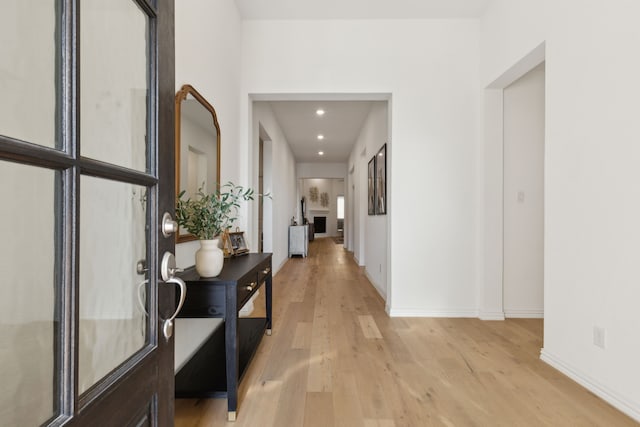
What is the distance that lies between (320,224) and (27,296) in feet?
47.8

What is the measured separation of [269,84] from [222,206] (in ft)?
6.55

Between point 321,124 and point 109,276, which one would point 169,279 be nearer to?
point 109,276

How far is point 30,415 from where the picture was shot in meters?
0.51

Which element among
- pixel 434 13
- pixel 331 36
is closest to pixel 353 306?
pixel 331 36

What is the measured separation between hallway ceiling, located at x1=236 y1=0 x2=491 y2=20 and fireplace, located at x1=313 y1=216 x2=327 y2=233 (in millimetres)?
11921

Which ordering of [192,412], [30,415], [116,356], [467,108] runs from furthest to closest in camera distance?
[467,108] → [192,412] → [116,356] → [30,415]

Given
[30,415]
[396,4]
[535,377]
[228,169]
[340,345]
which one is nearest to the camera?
[30,415]

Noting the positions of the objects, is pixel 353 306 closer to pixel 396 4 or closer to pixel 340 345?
pixel 340 345

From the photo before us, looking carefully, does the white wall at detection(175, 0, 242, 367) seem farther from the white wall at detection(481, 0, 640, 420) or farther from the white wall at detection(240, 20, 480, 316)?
the white wall at detection(481, 0, 640, 420)

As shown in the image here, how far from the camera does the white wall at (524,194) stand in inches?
130

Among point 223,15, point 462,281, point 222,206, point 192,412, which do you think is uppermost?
point 223,15

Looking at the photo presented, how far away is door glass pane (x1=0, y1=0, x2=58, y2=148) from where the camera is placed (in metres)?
0.46

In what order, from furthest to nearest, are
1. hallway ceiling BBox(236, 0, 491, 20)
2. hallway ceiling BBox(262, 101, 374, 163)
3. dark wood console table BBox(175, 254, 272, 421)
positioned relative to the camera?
hallway ceiling BBox(262, 101, 374, 163)
hallway ceiling BBox(236, 0, 491, 20)
dark wood console table BBox(175, 254, 272, 421)

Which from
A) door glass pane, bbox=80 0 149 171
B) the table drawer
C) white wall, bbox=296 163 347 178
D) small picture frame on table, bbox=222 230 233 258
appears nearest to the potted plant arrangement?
the table drawer
